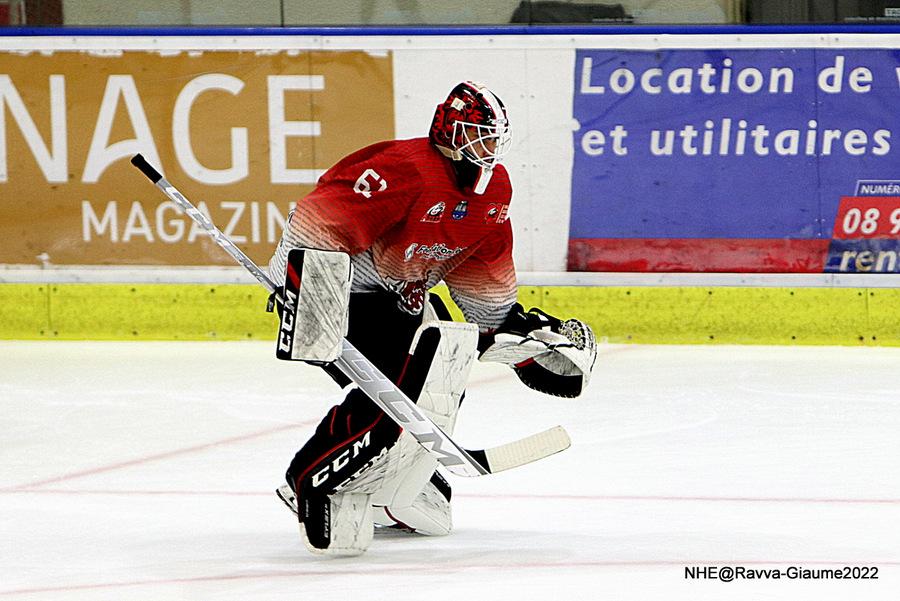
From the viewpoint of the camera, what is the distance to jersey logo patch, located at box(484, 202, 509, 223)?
302 cm

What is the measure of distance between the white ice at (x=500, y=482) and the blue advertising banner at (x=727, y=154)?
1.44 feet

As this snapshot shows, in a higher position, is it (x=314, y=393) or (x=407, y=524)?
(x=407, y=524)

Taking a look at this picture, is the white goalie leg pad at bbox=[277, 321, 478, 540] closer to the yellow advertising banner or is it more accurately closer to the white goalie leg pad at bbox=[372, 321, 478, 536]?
the white goalie leg pad at bbox=[372, 321, 478, 536]

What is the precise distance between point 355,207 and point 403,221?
126mm

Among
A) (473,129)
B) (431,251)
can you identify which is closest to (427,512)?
(431,251)

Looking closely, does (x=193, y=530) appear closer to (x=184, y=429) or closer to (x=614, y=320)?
(x=184, y=429)

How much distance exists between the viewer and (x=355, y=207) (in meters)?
2.85

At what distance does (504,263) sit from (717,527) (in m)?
0.67

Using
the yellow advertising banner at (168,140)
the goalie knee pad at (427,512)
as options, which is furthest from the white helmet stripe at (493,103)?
the yellow advertising banner at (168,140)

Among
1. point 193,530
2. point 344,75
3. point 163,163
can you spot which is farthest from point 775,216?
point 193,530

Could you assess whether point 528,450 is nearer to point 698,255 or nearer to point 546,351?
point 546,351

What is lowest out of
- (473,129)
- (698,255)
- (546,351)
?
(698,255)

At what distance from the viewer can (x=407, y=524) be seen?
10.2 feet

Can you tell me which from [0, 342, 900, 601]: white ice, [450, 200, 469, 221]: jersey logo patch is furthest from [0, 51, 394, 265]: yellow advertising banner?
[450, 200, 469, 221]: jersey logo patch
